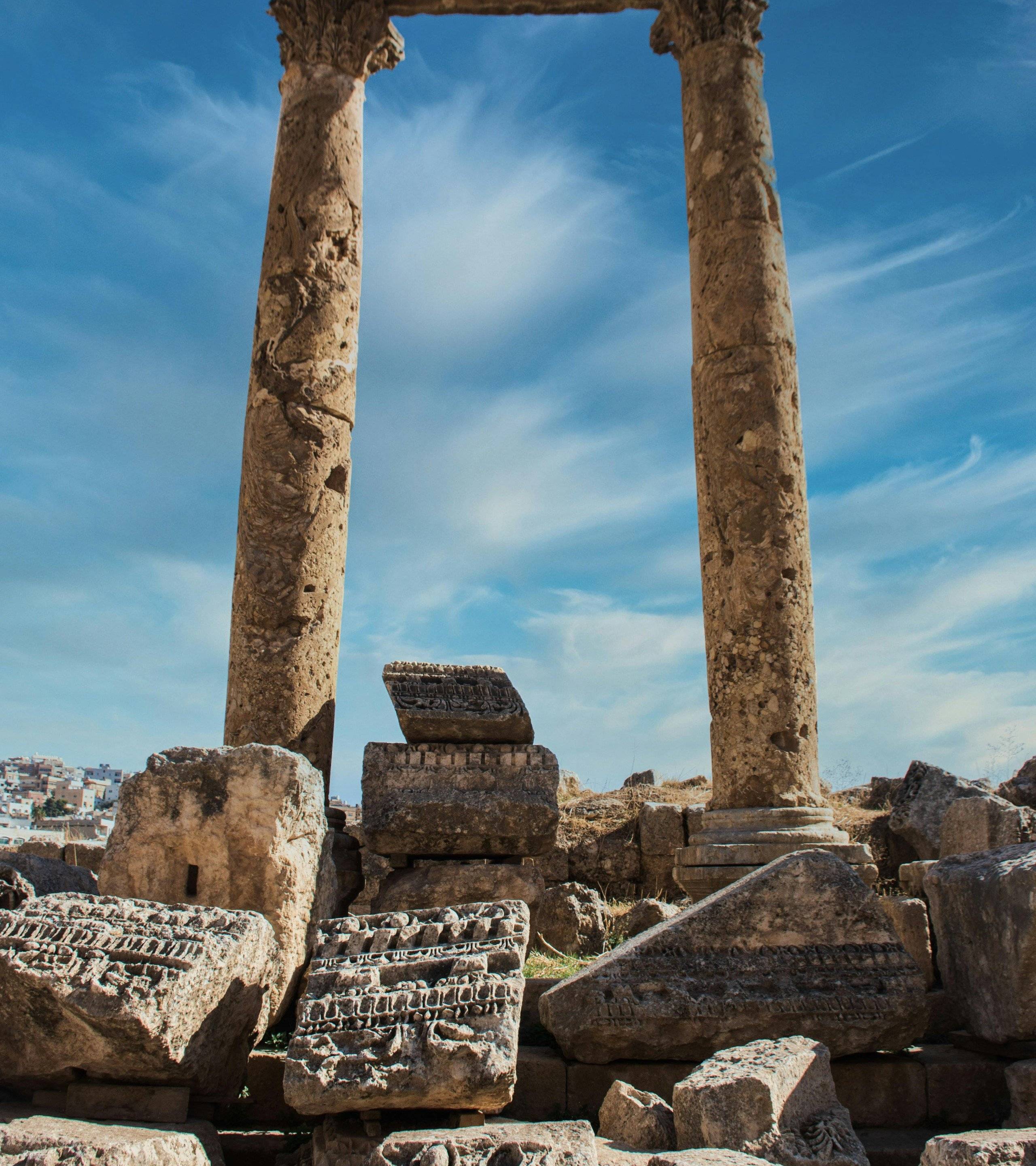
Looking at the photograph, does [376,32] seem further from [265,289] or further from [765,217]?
[765,217]

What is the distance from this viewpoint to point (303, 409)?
8547 mm

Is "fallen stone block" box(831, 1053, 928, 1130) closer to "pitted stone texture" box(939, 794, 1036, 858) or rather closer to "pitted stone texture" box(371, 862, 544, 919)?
"pitted stone texture" box(371, 862, 544, 919)

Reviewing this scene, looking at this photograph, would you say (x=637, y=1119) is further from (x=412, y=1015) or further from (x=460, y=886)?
(x=460, y=886)

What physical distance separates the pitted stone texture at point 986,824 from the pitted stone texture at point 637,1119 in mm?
5359

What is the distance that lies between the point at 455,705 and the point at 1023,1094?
4165mm

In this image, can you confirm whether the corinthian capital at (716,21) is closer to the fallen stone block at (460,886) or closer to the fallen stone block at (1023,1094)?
the fallen stone block at (460,886)

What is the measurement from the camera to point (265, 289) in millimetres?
9031

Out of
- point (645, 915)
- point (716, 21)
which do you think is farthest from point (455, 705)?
point (716, 21)

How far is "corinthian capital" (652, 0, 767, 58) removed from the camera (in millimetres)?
9938

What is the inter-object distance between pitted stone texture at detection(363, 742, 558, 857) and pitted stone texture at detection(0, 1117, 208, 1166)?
3249 mm

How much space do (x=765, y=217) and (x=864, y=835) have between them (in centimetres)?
653

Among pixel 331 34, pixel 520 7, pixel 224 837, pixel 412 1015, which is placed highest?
pixel 520 7

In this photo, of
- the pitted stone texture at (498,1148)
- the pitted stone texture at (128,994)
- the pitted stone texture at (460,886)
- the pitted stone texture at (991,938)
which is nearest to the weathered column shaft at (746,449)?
the pitted stone texture at (460,886)

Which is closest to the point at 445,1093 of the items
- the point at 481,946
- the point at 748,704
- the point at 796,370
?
the point at 481,946
